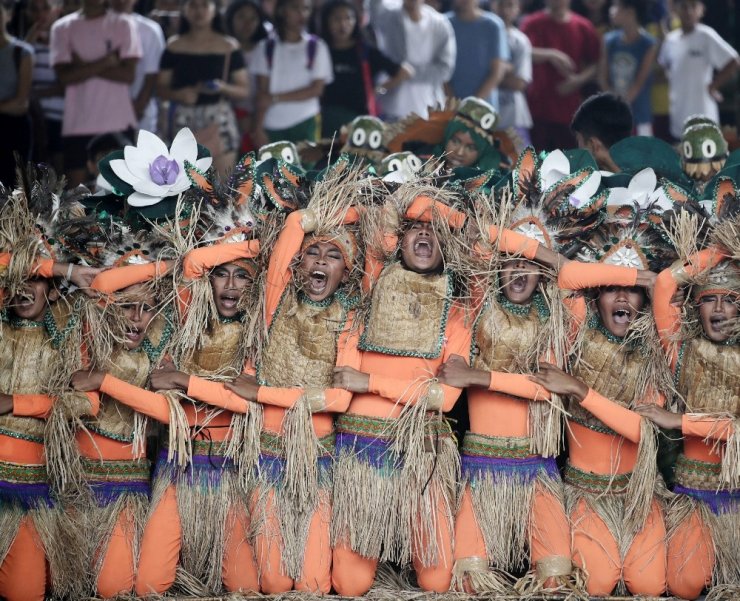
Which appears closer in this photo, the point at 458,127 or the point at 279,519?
the point at 279,519

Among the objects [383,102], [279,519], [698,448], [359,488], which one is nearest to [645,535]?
[698,448]

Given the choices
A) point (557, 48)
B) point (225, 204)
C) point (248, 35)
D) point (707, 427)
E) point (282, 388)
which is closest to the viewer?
point (707, 427)

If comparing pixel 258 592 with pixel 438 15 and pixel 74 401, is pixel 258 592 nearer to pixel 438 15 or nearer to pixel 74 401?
pixel 74 401

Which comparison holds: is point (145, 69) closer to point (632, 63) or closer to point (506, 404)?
point (632, 63)

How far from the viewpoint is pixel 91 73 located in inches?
272

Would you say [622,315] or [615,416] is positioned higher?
[622,315]

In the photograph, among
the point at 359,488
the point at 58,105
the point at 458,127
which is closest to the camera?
the point at 359,488

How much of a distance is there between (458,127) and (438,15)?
1.79 metres

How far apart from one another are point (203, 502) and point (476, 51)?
411 cm

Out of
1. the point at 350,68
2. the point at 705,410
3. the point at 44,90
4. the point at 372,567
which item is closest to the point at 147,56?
the point at 44,90

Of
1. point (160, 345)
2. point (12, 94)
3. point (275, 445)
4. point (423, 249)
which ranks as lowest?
point (275, 445)

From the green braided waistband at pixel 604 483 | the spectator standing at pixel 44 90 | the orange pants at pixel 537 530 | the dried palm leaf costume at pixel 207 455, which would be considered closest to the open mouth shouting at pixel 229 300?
the dried palm leaf costume at pixel 207 455

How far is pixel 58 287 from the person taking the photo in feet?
14.5

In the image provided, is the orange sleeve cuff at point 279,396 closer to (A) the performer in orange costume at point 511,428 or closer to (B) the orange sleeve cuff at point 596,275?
(A) the performer in orange costume at point 511,428
